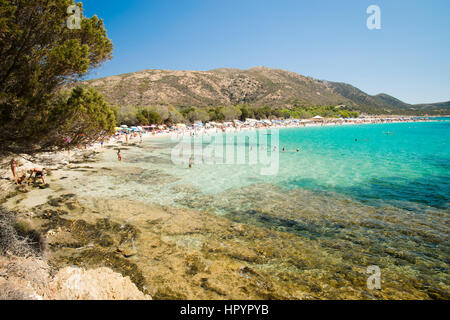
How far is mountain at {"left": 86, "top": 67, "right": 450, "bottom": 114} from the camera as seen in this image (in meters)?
96.8

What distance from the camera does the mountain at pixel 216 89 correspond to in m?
96.8

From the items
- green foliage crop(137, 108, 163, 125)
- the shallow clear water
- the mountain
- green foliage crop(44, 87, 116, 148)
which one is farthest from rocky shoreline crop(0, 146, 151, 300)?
the mountain

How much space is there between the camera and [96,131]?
783cm

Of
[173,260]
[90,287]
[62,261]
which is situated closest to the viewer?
[90,287]

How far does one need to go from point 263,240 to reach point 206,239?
6.42ft

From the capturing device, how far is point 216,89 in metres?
124

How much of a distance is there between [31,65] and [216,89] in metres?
123

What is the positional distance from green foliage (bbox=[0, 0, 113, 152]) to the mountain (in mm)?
86225

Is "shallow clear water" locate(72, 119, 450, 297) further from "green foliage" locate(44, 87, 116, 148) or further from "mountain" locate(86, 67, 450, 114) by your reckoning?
"mountain" locate(86, 67, 450, 114)

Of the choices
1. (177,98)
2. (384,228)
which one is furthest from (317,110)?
(384,228)

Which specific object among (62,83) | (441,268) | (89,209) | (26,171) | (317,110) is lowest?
(441,268)

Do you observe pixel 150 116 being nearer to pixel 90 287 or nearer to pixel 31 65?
pixel 31 65

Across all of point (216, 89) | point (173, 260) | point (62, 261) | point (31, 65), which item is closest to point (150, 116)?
point (31, 65)

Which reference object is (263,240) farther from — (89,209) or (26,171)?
(26,171)
